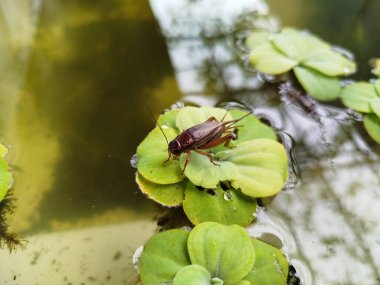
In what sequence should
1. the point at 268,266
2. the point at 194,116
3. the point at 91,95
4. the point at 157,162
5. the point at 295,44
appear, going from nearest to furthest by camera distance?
the point at 268,266, the point at 157,162, the point at 194,116, the point at 91,95, the point at 295,44

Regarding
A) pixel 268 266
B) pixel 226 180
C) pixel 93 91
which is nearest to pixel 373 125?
pixel 226 180

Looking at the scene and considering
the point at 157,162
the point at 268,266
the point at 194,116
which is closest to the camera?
the point at 268,266

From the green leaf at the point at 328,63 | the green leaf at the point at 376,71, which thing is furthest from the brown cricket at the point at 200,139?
the green leaf at the point at 376,71

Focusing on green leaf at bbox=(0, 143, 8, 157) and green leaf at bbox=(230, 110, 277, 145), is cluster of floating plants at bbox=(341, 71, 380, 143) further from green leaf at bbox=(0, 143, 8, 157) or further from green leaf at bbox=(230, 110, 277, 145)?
green leaf at bbox=(0, 143, 8, 157)

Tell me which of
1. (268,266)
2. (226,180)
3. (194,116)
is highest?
(194,116)

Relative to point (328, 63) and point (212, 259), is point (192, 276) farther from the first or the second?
point (328, 63)

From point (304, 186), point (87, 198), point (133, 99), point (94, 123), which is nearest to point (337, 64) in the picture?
point (304, 186)
